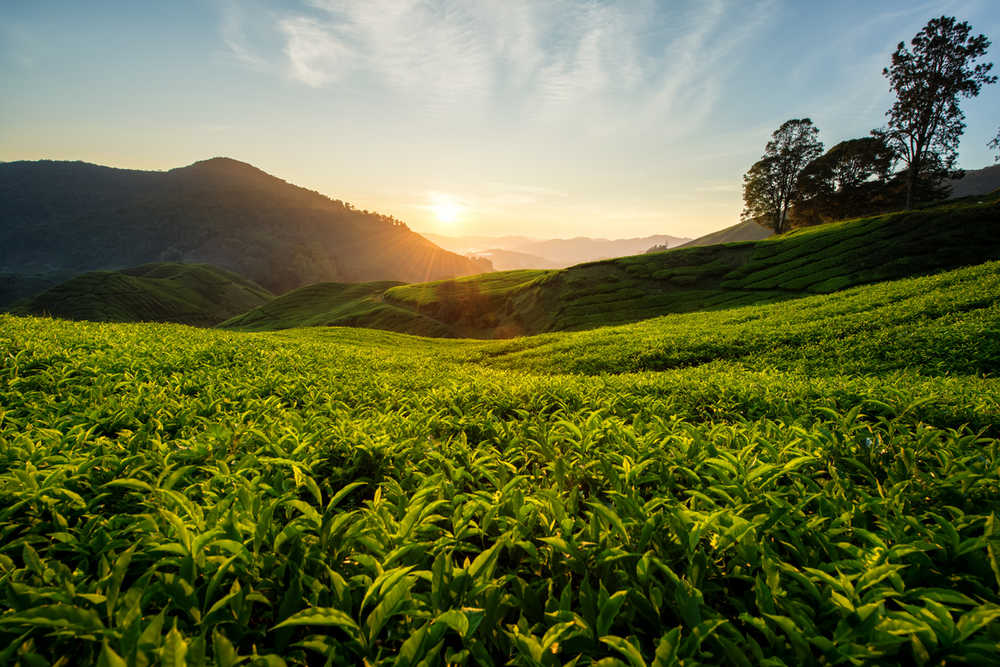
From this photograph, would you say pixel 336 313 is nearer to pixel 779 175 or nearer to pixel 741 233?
pixel 779 175

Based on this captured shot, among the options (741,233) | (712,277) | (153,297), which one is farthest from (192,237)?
(741,233)

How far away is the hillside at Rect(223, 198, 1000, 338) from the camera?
2403 cm

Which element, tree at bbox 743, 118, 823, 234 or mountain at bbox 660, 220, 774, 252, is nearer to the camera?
tree at bbox 743, 118, 823, 234

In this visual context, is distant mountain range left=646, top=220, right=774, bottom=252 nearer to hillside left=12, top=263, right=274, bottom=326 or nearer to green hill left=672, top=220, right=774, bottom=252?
green hill left=672, top=220, right=774, bottom=252

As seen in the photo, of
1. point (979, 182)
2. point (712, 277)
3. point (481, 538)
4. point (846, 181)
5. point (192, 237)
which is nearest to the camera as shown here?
point (481, 538)

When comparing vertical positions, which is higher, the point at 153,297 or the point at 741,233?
the point at 741,233

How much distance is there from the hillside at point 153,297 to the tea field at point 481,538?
10481 centimetres

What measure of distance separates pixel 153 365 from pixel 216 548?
6.15m

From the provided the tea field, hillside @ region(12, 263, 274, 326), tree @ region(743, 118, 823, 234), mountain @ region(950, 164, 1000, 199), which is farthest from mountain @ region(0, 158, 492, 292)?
mountain @ region(950, 164, 1000, 199)

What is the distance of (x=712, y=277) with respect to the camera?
3531 cm

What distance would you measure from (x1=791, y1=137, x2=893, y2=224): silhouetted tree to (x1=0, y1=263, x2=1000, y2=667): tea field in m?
65.4

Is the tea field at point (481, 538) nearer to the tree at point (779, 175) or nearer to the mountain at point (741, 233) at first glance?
the tree at point (779, 175)

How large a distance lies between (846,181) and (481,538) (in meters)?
74.1

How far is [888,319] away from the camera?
11.4 m
